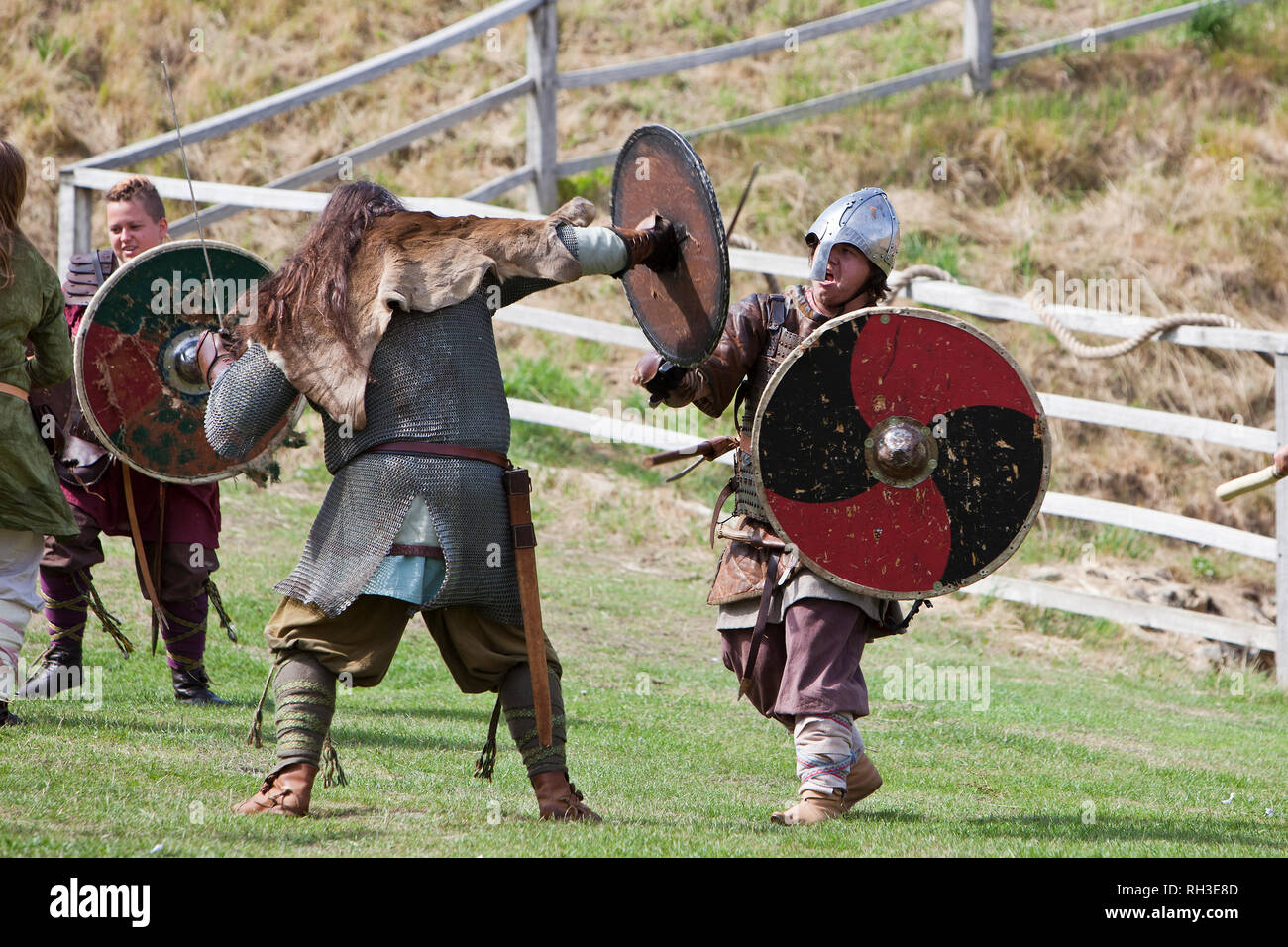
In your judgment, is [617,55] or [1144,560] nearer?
[1144,560]

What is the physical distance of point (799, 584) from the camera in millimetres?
3779

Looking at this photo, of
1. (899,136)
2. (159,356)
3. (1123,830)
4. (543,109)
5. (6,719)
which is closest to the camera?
(1123,830)

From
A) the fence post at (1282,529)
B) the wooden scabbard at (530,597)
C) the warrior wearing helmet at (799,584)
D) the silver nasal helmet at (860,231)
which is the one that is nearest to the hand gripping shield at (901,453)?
the warrior wearing helmet at (799,584)

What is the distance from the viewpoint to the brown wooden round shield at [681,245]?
137 inches

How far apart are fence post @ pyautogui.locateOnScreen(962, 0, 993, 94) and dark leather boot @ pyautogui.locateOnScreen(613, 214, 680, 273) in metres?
8.72

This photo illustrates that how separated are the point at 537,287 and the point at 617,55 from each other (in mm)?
9366

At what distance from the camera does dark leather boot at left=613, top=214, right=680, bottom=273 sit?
139 inches

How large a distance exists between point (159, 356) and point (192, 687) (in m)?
1.16

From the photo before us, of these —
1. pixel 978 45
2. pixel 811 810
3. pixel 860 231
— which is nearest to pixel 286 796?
pixel 811 810

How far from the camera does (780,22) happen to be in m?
12.6

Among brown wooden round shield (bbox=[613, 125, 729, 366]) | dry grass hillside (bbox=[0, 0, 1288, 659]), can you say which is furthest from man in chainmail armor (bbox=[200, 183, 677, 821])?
dry grass hillside (bbox=[0, 0, 1288, 659])

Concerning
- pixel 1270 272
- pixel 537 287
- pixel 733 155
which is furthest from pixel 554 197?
pixel 537 287

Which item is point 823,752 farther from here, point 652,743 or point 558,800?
point 652,743

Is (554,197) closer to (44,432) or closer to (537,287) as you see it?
(44,432)
